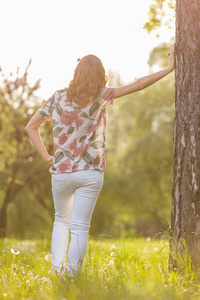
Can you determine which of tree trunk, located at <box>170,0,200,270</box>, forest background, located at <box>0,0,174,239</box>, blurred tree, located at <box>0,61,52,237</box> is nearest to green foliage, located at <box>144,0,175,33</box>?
tree trunk, located at <box>170,0,200,270</box>

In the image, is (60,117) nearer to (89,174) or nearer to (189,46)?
(89,174)

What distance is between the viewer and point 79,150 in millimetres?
3504

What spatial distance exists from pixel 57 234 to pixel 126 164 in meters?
18.0

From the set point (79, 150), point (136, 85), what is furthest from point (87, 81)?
point (79, 150)

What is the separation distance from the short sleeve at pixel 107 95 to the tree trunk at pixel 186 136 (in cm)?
61

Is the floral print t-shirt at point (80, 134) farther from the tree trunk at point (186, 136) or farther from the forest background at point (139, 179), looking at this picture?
the forest background at point (139, 179)

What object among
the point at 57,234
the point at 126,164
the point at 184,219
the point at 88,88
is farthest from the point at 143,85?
the point at 126,164

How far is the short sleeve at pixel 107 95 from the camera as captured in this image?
3502 mm

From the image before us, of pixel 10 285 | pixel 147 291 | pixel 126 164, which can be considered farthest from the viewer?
pixel 126 164

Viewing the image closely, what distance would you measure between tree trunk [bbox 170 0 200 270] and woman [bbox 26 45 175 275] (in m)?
0.25

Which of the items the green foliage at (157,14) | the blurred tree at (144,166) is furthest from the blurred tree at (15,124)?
the blurred tree at (144,166)

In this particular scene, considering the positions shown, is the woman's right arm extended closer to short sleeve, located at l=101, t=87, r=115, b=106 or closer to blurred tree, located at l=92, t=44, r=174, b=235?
short sleeve, located at l=101, t=87, r=115, b=106

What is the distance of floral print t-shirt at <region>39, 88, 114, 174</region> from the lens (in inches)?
137

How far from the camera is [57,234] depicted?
3.62 metres
